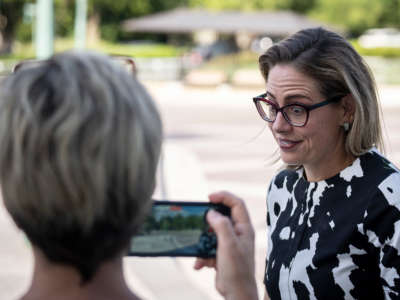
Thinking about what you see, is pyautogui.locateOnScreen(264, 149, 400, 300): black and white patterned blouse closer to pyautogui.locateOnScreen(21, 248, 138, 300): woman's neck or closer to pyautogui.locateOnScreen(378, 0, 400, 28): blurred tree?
pyautogui.locateOnScreen(21, 248, 138, 300): woman's neck

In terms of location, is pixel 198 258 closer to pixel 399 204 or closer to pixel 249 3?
pixel 399 204

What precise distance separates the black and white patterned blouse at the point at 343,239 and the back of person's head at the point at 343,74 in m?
0.07

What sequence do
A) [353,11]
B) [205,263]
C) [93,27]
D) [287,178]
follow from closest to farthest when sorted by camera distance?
[205,263]
[287,178]
[93,27]
[353,11]

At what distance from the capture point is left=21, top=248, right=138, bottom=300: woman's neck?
1140 millimetres

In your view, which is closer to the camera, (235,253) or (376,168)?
(235,253)

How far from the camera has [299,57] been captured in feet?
7.56

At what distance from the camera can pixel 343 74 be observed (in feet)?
7.41

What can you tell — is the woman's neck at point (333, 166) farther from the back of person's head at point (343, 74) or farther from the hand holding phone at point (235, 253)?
the hand holding phone at point (235, 253)

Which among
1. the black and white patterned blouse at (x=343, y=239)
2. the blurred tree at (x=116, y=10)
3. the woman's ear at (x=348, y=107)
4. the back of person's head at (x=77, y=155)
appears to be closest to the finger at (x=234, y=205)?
the back of person's head at (x=77, y=155)

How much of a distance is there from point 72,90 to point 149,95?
0.14 m

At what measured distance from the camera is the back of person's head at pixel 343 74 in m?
2.26

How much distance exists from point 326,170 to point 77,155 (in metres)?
1.40

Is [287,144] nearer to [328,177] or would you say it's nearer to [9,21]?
[328,177]

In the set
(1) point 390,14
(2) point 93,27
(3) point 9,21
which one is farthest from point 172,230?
(1) point 390,14
